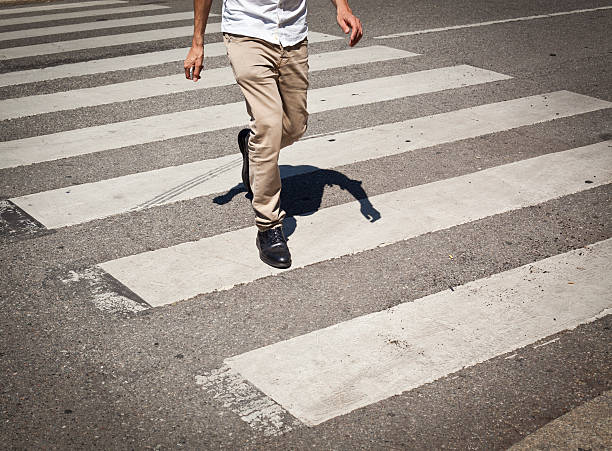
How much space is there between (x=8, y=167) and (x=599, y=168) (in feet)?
13.5

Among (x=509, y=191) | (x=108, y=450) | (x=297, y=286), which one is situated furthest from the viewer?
(x=509, y=191)

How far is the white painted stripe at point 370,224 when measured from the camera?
417 cm

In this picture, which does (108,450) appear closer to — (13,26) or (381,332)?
(381,332)

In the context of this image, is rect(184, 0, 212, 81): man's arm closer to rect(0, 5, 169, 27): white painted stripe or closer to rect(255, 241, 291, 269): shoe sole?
rect(255, 241, 291, 269): shoe sole

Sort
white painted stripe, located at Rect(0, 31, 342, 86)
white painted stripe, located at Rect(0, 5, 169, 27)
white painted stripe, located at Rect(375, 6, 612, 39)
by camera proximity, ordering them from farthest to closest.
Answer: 1. white painted stripe, located at Rect(0, 5, 169, 27)
2. white painted stripe, located at Rect(375, 6, 612, 39)
3. white painted stripe, located at Rect(0, 31, 342, 86)

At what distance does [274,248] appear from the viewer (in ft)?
14.1

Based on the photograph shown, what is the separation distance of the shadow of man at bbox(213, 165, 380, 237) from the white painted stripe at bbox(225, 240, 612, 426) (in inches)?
42.8

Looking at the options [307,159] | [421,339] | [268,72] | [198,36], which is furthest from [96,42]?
[421,339]

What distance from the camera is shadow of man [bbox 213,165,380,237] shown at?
16.4 feet

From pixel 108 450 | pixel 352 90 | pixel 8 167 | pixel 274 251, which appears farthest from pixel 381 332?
pixel 352 90

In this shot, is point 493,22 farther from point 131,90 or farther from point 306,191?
point 306,191

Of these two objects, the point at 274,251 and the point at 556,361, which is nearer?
the point at 556,361

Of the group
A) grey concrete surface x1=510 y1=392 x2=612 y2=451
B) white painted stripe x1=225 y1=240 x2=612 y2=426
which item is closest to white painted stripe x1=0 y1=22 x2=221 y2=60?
white painted stripe x1=225 y1=240 x2=612 y2=426

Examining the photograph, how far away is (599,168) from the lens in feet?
18.5
